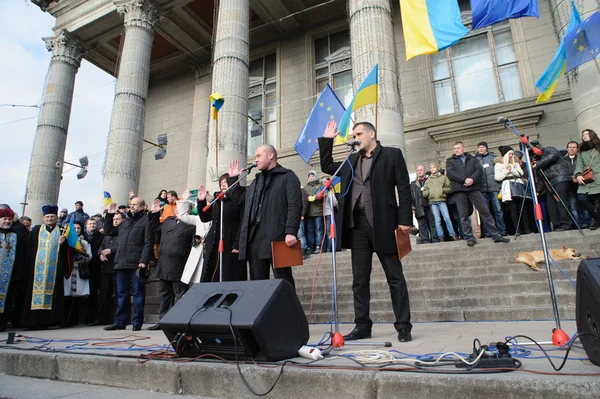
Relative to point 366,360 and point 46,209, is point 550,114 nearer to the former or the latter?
point 366,360

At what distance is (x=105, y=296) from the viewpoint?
752 centimetres

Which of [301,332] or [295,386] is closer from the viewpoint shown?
[295,386]

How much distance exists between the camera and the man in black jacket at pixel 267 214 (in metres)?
4.37

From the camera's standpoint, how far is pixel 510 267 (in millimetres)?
6160

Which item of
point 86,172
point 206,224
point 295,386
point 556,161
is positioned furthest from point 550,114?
point 86,172

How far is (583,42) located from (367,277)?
5821 mm

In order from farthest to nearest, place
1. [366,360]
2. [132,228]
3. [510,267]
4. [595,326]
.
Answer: [132,228]
[510,267]
[366,360]
[595,326]

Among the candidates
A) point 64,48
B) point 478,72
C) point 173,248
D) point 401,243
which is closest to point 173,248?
point 173,248

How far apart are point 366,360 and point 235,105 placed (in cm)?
1078

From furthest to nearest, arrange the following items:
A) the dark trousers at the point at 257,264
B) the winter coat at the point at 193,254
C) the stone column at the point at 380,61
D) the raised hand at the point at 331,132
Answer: the stone column at the point at 380,61, the winter coat at the point at 193,254, the dark trousers at the point at 257,264, the raised hand at the point at 331,132

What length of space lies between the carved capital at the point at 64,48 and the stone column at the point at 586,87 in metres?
19.0

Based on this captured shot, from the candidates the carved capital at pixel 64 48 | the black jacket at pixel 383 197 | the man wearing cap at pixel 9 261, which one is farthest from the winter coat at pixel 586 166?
the carved capital at pixel 64 48

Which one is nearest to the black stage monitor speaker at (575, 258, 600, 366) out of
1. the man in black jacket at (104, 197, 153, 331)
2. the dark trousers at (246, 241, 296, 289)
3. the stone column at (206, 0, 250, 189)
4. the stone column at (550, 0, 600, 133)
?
the dark trousers at (246, 241, 296, 289)

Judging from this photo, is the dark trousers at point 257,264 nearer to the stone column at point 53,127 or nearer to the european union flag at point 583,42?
the european union flag at point 583,42
